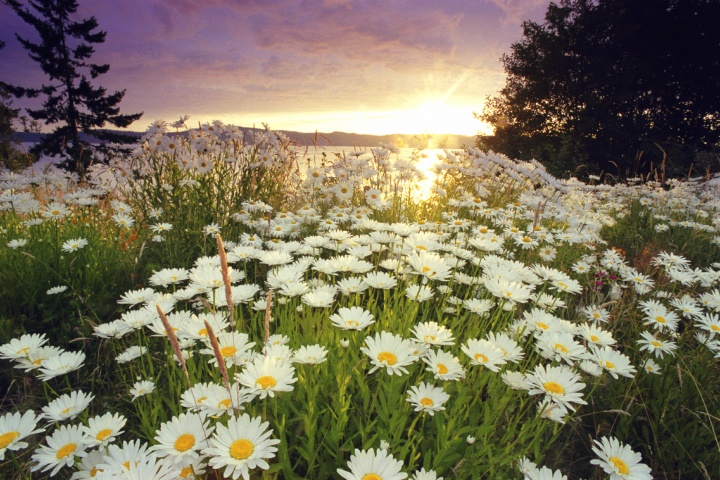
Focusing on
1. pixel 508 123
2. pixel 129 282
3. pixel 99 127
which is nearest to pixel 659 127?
pixel 508 123

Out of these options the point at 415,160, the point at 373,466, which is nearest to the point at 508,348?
the point at 373,466

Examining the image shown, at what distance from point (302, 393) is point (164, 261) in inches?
102

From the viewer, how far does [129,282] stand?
2908 mm

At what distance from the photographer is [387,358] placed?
123 centimetres

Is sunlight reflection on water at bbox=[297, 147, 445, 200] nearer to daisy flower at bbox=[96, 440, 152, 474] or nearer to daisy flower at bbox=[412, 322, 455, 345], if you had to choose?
daisy flower at bbox=[412, 322, 455, 345]

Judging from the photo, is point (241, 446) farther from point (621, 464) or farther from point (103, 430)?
point (621, 464)

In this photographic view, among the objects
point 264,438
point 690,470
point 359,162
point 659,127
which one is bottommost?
point 690,470

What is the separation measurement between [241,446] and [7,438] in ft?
2.30

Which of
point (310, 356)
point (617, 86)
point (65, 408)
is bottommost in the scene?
point (65, 408)

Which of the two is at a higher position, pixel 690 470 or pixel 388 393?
pixel 388 393

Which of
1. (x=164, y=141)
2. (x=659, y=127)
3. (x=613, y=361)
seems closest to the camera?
(x=613, y=361)

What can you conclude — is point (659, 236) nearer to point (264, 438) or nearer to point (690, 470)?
point (690, 470)

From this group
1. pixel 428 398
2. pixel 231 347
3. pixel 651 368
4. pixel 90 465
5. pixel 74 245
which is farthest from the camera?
pixel 74 245

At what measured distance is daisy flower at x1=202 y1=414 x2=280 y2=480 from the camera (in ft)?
2.76
